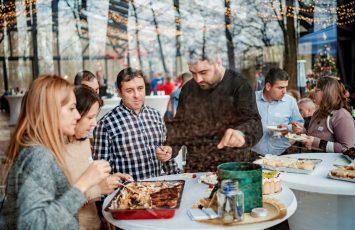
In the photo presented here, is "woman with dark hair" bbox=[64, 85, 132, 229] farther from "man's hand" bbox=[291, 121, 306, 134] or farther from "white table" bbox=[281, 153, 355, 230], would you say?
"man's hand" bbox=[291, 121, 306, 134]

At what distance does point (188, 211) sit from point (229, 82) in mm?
1117

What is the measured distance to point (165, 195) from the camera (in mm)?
1619

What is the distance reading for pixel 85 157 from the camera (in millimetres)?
1875

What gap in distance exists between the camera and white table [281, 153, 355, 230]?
207cm

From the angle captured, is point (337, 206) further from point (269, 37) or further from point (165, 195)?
point (269, 37)

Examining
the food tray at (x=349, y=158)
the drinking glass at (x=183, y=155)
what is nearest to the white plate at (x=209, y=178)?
the drinking glass at (x=183, y=155)

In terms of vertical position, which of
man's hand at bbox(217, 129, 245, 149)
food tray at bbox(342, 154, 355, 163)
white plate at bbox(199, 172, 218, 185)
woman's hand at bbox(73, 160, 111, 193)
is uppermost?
man's hand at bbox(217, 129, 245, 149)

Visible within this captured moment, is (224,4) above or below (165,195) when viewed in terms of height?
above

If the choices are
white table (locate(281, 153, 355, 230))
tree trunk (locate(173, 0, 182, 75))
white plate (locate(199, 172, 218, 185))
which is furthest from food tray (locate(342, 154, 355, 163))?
tree trunk (locate(173, 0, 182, 75))

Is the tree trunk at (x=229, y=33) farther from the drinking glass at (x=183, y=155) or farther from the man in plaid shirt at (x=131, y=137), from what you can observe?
the man in plaid shirt at (x=131, y=137)

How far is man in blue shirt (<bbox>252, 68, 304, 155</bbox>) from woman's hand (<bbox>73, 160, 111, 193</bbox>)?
6.84ft

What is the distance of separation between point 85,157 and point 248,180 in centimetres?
81

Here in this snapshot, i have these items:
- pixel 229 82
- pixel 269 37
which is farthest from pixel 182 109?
pixel 269 37

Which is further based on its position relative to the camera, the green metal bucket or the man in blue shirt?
the man in blue shirt
